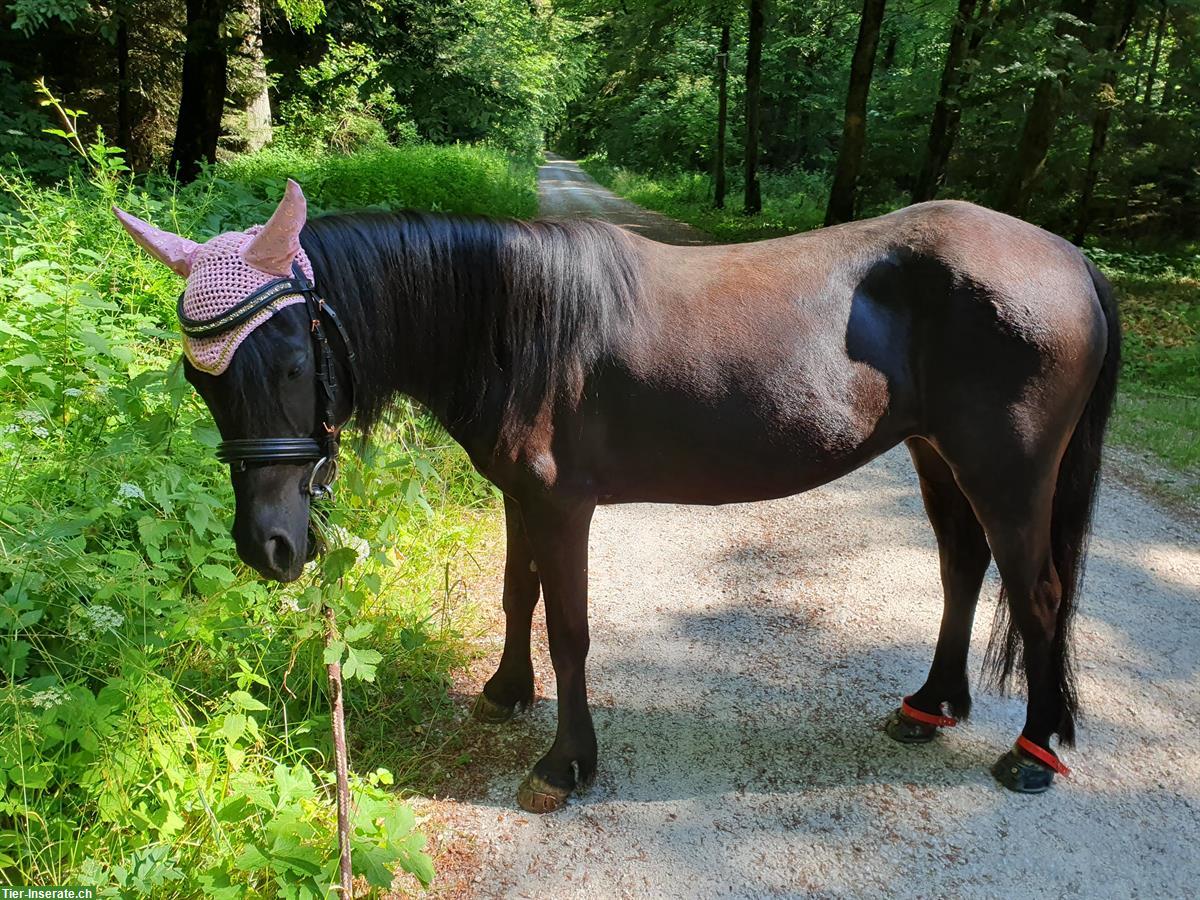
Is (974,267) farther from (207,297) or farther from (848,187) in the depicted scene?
(848,187)

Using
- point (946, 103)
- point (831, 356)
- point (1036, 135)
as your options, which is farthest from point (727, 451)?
point (1036, 135)

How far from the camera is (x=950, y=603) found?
303 cm

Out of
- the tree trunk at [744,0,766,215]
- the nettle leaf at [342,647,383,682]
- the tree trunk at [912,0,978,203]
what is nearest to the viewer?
the nettle leaf at [342,647,383,682]

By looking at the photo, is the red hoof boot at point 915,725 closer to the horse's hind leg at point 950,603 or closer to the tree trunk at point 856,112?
the horse's hind leg at point 950,603

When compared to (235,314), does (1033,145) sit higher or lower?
higher

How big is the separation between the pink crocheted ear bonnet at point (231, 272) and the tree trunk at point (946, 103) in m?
12.0

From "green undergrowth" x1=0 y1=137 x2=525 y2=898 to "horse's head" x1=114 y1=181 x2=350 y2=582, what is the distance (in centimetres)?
18

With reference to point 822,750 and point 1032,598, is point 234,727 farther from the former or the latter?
point 1032,598

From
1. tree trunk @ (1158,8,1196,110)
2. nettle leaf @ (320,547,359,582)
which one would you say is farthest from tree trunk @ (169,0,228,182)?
tree trunk @ (1158,8,1196,110)

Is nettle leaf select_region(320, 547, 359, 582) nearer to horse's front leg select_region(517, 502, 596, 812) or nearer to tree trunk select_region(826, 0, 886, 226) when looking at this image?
horse's front leg select_region(517, 502, 596, 812)

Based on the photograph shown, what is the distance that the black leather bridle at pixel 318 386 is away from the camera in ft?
5.82

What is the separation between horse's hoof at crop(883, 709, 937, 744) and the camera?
2939mm

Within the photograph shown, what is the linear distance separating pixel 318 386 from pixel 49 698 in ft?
3.80

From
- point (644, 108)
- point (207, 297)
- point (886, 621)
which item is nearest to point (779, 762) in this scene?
point (886, 621)
